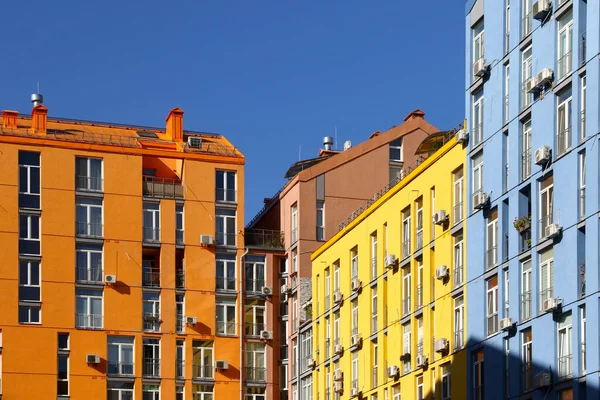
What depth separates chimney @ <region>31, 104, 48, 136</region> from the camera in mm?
89863

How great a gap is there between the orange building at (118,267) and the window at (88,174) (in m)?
0.06

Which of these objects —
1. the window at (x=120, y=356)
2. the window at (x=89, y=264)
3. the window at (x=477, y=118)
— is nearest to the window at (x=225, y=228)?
the window at (x=89, y=264)

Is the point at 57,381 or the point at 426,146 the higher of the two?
the point at 426,146

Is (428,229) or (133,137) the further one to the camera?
(133,137)

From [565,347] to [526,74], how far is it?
445 inches

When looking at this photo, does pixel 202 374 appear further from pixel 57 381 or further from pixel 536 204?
pixel 536 204

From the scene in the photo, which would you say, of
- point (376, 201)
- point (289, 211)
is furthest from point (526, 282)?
point (289, 211)

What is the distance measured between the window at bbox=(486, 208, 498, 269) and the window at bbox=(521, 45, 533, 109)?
472 cm

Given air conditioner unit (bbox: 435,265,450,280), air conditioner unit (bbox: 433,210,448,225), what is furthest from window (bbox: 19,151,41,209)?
air conditioner unit (bbox: 435,265,450,280)

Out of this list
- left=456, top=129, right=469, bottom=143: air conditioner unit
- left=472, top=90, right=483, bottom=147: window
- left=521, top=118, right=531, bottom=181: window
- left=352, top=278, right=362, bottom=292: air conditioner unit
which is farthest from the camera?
left=352, top=278, right=362, bottom=292: air conditioner unit

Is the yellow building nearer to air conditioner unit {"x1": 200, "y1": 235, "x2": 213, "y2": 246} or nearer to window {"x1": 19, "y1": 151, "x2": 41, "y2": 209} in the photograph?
air conditioner unit {"x1": 200, "y1": 235, "x2": 213, "y2": 246}

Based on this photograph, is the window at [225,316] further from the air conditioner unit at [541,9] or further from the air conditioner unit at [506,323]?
the air conditioner unit at [541,9]

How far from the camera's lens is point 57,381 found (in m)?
86.5

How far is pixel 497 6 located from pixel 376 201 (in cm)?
1565
